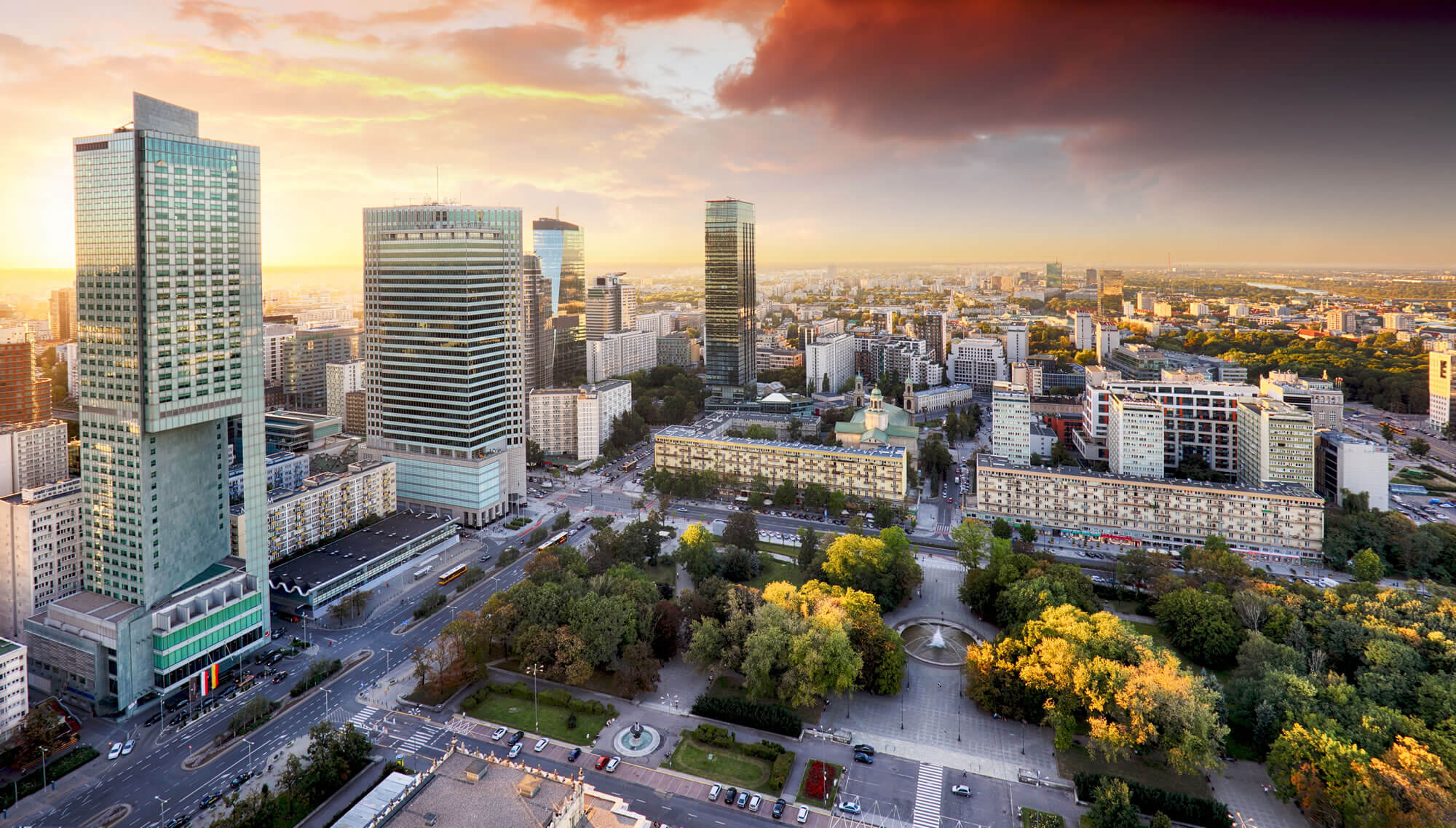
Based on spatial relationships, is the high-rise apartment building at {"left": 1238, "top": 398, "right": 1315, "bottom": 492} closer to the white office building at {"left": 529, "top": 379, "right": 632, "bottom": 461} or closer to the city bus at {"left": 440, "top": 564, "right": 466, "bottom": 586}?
the city bus at {"left": 440, "top": 564, "right": 466, "bottom": 586}

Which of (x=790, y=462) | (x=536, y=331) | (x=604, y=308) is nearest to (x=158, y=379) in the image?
(x=790, y=462)

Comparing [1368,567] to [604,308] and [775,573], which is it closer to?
[775,573]

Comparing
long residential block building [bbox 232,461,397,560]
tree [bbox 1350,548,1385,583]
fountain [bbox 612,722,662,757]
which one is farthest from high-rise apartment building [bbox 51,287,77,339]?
tree [bbox 1350,548,1385,583]

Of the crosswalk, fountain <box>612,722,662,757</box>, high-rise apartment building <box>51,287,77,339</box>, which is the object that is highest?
high-rise apartment building <box>51,287,77,339</box>

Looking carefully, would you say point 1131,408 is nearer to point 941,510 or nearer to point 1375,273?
point 941,510

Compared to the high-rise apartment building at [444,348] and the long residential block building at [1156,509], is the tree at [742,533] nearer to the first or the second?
the high-rise apartment building at [444,348]
